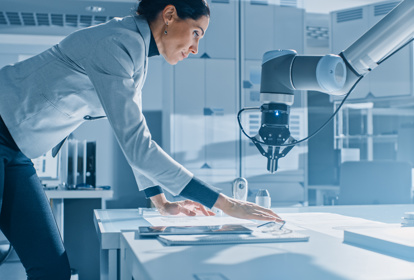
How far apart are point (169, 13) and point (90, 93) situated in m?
0.30

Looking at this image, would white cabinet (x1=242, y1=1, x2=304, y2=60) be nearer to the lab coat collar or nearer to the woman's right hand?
the lab coat collar

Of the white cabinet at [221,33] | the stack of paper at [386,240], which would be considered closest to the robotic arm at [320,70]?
the stack of paper at [386,240]

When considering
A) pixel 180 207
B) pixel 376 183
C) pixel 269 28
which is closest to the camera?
pixel 180 207

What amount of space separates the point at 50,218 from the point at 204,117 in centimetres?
260

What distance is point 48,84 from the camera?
4.11ft

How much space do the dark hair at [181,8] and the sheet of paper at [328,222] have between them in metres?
Result: 0.61

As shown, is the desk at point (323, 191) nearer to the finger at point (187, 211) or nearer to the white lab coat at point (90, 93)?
the finger at point (187, 211)

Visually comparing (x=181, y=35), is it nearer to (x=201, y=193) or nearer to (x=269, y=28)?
(x=201, y=193)

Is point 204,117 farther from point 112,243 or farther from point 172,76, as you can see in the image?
point 112,243

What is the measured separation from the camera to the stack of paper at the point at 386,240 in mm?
840

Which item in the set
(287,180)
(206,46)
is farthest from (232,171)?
(206,46)

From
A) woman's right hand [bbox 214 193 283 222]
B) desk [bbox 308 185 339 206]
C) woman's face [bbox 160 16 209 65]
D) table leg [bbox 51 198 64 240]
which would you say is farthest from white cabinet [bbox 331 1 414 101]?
woman's right hand [bbox 214 193 283 222]

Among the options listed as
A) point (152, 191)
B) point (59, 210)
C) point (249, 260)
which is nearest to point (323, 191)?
point (59, 210)

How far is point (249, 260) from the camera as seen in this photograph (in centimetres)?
78
